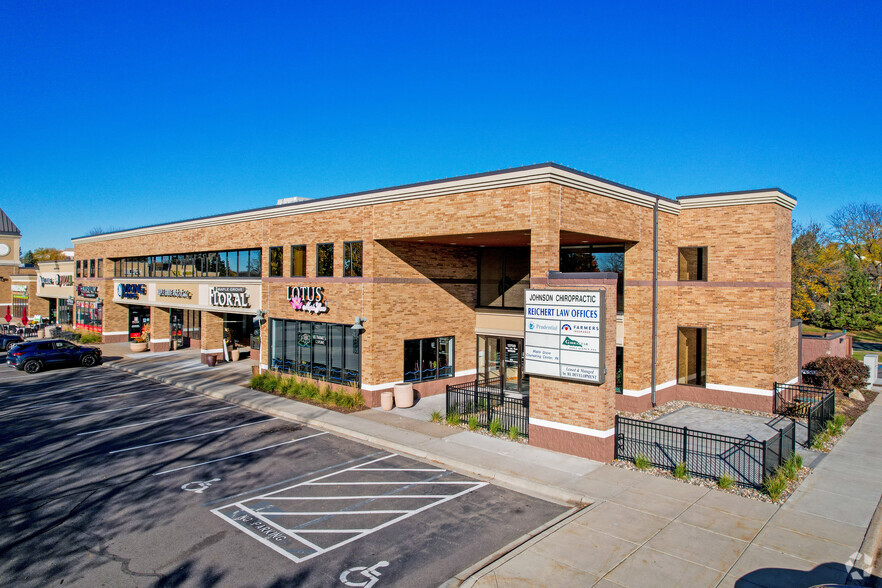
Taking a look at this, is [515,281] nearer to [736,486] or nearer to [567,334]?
[567,334]

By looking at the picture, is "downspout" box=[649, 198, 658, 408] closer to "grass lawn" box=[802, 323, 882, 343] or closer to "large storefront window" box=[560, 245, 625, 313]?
"large storefront window" box=[560, 245, 625, 313]

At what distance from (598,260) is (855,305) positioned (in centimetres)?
3836

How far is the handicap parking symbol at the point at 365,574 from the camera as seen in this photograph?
8414 millimetres

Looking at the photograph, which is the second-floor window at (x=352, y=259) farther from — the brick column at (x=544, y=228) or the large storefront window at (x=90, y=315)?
the large storefront window at (x=90, y=315)

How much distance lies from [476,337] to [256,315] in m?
10.4

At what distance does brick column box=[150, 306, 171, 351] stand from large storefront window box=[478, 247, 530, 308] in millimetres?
24118

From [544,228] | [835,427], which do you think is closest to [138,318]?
[544,228]

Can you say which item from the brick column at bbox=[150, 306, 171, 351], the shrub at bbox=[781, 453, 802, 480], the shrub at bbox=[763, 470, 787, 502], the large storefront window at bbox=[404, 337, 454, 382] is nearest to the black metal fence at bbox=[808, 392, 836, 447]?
the shrub at bbox=[781, 453, 802, 480]

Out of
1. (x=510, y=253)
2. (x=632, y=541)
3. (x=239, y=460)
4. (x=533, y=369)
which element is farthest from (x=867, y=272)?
(x=239, y=460)

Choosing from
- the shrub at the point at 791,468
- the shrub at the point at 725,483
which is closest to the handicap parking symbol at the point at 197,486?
the shrub at the point at 725,483

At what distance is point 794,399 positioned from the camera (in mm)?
19203

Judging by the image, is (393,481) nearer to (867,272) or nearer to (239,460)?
(239,460)

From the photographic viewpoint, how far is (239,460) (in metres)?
14.4

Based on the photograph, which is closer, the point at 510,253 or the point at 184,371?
the point at 510,253
